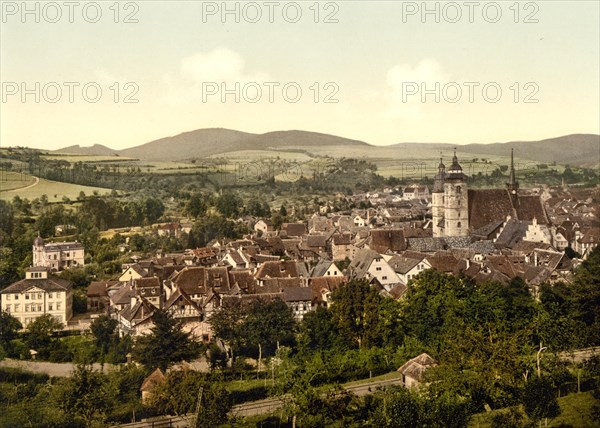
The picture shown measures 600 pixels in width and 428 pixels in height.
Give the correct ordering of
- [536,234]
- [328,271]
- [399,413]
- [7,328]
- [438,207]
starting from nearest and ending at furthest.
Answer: [399,413] → [7,328] → [328,271] → [536,234] → [438,207]

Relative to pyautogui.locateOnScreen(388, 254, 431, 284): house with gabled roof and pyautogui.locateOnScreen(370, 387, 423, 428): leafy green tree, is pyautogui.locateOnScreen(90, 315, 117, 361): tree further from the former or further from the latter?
pyautogui.locateOnScreen(388, 254, 431, 284): house with gabled roof

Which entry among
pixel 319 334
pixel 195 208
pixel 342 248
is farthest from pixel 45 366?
pixel 195 208

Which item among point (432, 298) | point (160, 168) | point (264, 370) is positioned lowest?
point (264, 370)

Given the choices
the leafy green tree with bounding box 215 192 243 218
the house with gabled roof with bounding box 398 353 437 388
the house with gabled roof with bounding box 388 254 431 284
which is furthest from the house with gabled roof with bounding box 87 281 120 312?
the leafy green tree with bounding box 215 192 243 218

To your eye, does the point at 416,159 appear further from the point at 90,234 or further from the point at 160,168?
the point at 90,234

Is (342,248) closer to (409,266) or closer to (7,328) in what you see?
(409,266)

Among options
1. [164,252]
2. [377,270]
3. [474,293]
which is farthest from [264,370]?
[164,252]
